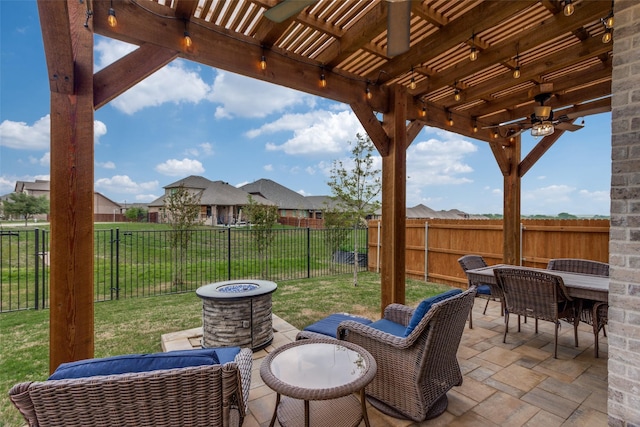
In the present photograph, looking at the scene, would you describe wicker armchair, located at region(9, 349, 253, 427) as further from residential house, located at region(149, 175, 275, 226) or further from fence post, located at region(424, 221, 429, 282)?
residential house, located at region(149, 175, 275, 226)

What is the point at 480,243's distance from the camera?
6.41 m

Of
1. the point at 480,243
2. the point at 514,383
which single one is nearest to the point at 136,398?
the point at 514,383

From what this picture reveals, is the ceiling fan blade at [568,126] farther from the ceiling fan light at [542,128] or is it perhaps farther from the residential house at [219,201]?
the residential house at [219,201]

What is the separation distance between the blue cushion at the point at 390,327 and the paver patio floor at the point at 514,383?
2.01 feet

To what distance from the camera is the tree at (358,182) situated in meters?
6.47

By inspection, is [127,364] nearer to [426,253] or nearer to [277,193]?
[426,253]

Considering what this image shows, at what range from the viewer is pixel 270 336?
3402 mm

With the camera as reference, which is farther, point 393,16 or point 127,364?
point 393,16

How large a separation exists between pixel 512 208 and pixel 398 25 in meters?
5.22

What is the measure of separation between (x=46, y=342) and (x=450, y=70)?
236 inches

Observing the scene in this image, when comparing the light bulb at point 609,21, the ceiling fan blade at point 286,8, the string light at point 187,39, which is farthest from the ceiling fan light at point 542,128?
the string light at point 187,39

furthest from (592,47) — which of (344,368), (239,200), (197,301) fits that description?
(239,200)

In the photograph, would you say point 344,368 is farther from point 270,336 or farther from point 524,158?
point 524,158

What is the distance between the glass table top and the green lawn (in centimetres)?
199
